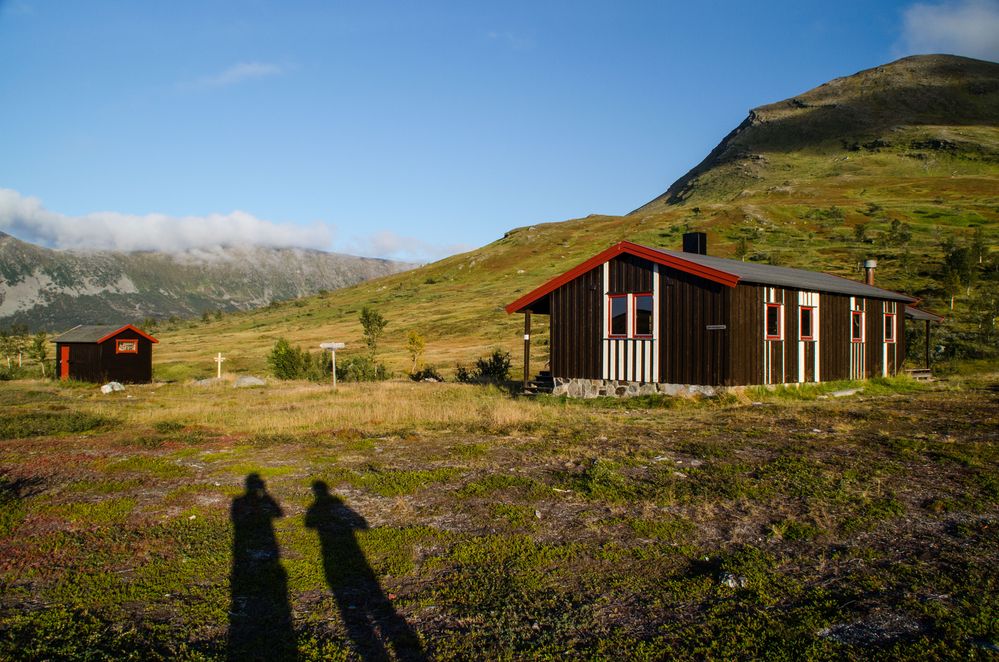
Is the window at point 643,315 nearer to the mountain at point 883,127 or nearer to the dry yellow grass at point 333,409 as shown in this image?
the dry yellow grass at point 333,409

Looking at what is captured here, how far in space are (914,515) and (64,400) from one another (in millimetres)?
26237

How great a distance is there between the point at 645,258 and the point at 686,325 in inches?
94.4

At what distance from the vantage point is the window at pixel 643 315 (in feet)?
66.2

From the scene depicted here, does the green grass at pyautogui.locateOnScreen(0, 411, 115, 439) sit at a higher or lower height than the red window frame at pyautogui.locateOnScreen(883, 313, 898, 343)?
lower

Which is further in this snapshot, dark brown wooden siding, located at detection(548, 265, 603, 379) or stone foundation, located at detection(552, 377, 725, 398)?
dark brown wooden siding, located at detection(548, 265, 603, 379)

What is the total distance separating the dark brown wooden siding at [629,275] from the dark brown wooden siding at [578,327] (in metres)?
0.50

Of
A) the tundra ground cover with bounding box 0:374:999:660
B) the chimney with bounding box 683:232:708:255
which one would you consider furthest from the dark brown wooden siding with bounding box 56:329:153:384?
the chimney with bounding box 683:232:708:255

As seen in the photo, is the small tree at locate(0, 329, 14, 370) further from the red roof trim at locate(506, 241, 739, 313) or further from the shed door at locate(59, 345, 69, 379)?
the red roof trim at locate(506, 241, 739, 313)

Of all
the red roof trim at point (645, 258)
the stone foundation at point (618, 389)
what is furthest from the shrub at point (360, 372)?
the stone foundation at point (618, 389)

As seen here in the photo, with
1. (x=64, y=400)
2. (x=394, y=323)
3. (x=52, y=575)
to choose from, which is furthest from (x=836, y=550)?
(x=394, y=323)

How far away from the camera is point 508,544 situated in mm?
6797

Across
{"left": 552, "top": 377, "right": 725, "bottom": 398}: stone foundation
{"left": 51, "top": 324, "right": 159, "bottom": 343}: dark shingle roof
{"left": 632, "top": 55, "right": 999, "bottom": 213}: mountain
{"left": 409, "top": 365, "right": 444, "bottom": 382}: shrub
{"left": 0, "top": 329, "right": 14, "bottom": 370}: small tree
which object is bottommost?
{"left": 409, "top": 365, "right": 444, "bottom": 382}: shrub

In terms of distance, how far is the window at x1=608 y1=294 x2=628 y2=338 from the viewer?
20.7 meters

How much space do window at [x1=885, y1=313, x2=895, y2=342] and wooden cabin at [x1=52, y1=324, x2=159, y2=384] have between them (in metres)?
32.3
